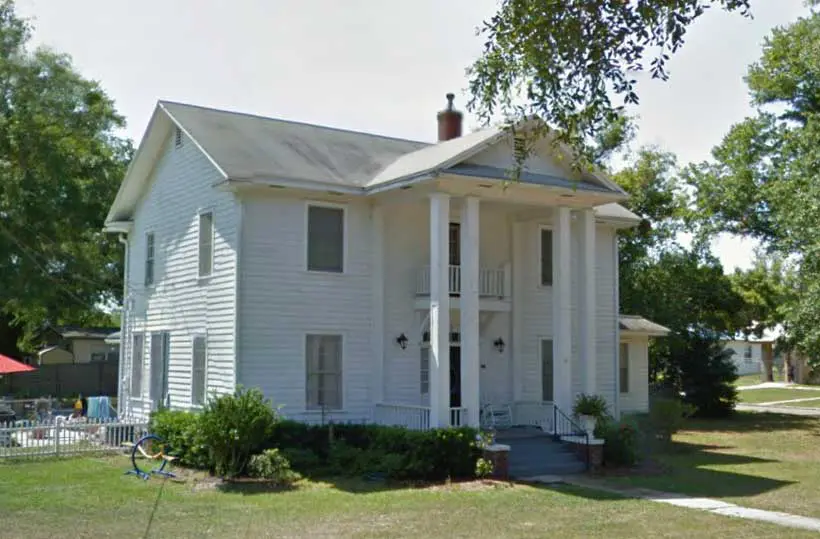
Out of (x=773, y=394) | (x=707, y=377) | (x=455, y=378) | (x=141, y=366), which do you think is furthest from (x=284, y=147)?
(x=773, y=394)

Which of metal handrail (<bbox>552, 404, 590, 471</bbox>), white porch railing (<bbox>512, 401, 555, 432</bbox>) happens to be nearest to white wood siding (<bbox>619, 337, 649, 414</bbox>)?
white porch railing (<bbox>512, 401, 555, 432</bbox>)

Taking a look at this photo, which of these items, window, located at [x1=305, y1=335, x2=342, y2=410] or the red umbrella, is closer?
window, located at [x1=305, y1=335, x2=342, y2=410]

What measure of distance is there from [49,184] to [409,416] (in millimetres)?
21654

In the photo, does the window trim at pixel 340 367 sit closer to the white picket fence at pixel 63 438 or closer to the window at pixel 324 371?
the window at pixel 324 371

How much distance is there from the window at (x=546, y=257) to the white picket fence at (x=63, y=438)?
10396 mm

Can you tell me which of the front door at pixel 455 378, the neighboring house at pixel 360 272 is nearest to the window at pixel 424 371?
the neighboring house at pixel 360 272

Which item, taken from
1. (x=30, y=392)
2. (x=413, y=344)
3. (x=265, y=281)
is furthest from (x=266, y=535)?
(x=30, y=392)

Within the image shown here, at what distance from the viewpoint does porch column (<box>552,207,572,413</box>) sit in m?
20.3

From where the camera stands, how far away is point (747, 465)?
19844mm

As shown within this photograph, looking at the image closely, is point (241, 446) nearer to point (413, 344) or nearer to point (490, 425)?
point (413, 344)

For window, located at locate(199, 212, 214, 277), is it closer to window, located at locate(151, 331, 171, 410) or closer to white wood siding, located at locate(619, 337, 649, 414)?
window, located at locate(151, 331, 171, 410)

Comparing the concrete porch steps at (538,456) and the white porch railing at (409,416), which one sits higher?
the white porch railing at (409,416)

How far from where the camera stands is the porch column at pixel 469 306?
60.2 feet

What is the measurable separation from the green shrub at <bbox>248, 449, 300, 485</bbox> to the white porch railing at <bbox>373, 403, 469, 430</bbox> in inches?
119
